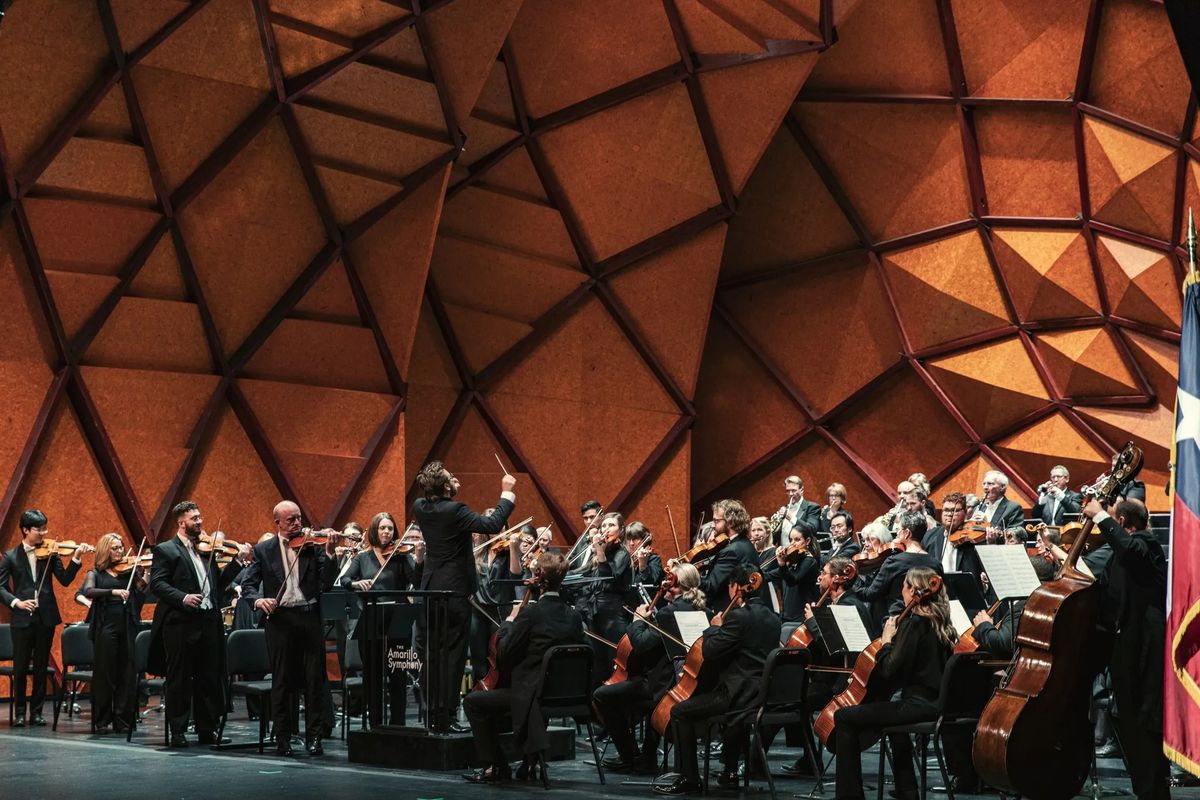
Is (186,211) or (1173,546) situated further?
(186,211)

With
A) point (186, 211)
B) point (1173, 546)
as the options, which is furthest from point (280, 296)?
point (1173, 546)

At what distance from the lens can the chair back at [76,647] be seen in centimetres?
1220

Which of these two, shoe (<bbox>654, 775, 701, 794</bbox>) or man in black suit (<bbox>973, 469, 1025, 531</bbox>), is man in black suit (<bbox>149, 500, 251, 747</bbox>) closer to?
shoe (<bbox>654, 775, 701, 794</bbox>)

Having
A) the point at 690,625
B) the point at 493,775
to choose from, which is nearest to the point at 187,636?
the point at 493,775

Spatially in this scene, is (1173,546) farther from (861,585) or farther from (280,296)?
(280,296)

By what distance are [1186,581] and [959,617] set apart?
10.8 feet

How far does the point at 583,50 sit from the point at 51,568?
28.8ft

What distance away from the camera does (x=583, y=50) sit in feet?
56.7

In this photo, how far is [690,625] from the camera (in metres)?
9.41

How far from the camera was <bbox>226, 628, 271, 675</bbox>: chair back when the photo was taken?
36.6 ft

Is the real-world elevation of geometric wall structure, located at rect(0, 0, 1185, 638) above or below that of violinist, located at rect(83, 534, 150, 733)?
above

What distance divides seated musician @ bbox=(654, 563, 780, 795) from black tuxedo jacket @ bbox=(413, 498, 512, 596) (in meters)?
1.94

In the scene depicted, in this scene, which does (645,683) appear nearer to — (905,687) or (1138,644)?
(905,687)

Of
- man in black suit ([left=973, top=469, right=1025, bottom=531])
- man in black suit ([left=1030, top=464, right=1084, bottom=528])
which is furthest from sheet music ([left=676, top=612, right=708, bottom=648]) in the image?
man in black suit ([left=1030, top=464, right=1084, bottom=528])
